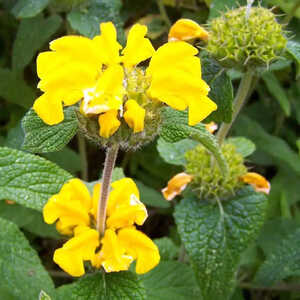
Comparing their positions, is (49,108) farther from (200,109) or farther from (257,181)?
(257,181)

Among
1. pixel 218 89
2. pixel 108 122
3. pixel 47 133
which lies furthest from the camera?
pixel 218 89

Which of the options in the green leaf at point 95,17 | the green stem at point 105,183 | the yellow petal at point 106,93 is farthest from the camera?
the green leaf at point 95,17

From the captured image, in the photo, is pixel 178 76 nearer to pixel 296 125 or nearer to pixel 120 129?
pixel 120 129

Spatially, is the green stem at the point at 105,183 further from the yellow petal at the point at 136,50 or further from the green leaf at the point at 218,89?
the green leaf at the point at 218,89

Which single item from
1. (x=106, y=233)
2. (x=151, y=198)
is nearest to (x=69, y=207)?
(x=106, y=233)

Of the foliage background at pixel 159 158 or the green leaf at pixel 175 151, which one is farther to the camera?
the green leaf at pixel 175 151

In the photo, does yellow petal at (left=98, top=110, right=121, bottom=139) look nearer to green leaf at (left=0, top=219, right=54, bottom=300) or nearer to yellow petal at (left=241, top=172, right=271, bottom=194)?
green leaf at (left=0, top=219, right=54, bottom=300)

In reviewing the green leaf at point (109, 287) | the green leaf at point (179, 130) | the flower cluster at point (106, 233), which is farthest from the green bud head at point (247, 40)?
the green leaf at point (109, 287)
